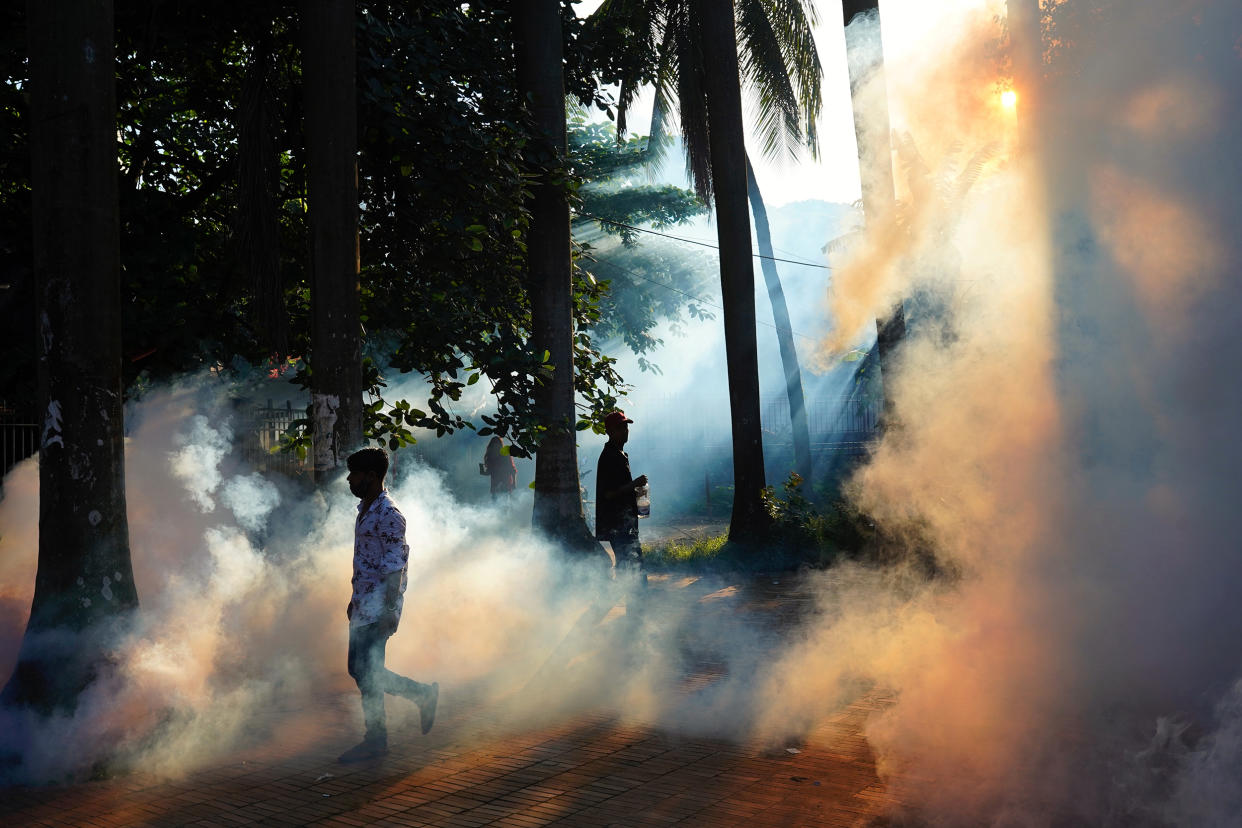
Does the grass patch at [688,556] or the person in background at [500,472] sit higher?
the person in background at [500,472]

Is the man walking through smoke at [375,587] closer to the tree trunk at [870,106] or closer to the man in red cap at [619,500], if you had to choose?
the man in red cap at [619,500]

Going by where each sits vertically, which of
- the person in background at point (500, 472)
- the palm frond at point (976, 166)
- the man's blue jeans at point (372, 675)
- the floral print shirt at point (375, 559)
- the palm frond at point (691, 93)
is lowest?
the man's blue jeans at point (372, 675)

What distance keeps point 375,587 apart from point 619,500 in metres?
3.23

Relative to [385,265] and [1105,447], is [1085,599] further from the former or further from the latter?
[385,265]

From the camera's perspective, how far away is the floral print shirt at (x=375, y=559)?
5.39m

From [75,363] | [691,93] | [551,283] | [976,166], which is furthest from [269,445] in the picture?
[976,166]

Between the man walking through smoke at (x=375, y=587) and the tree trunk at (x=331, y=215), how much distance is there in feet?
7.27

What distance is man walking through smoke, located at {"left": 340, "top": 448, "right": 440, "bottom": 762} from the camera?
5324mm

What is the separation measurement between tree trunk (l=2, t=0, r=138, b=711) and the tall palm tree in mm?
7995

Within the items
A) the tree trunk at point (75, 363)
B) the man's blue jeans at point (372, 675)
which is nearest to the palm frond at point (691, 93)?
the tree trunk at point (75, 363)

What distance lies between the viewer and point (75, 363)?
5.45 metres

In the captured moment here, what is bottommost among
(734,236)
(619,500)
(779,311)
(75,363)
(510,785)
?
(510,785)

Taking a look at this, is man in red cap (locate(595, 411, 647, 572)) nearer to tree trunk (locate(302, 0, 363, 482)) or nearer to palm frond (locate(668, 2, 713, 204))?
tree trunk (locate(302, 0, 363, 482))

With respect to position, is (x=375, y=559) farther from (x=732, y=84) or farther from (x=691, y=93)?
(x=691, y=93)
